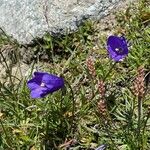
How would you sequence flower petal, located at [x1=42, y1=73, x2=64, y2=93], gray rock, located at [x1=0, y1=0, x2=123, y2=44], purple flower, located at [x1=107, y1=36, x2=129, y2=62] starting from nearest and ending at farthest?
1. flower petal, located at [x1=42, y1=73, x2=64, y2=93]
2. purple flower, located at [x1=107, y1=36, x2=129, y2=62]
3. gray rock, located at [x1=0, y1=0, x2=123, y2=44]

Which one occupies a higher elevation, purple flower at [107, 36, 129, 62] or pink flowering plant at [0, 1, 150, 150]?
purple flower at [107, 36, 129, 62]

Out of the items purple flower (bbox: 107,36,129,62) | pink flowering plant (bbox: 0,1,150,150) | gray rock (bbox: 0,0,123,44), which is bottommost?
pink flowering plant (bbox: 0,1,150,150)

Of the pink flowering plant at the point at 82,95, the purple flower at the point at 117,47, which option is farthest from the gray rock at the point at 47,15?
the purple flower at the point at 117,47

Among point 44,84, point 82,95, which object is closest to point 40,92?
point 44,84

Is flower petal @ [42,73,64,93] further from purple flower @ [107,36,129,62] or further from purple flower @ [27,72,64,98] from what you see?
purple flower @ [107,36,129,62]

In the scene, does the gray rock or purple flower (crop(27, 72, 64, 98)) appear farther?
the gray rock

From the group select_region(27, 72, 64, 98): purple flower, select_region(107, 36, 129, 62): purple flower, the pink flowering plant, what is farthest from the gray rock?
select_region(27, 72, 64, 98): purple flower

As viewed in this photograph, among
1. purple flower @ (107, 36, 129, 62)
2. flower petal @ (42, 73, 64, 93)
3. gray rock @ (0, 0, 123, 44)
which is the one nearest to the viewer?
flower petal @ (42, 73, 64, 93)

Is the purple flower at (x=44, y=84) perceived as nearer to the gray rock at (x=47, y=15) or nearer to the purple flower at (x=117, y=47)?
the purple flower at (x=117, y=47)
